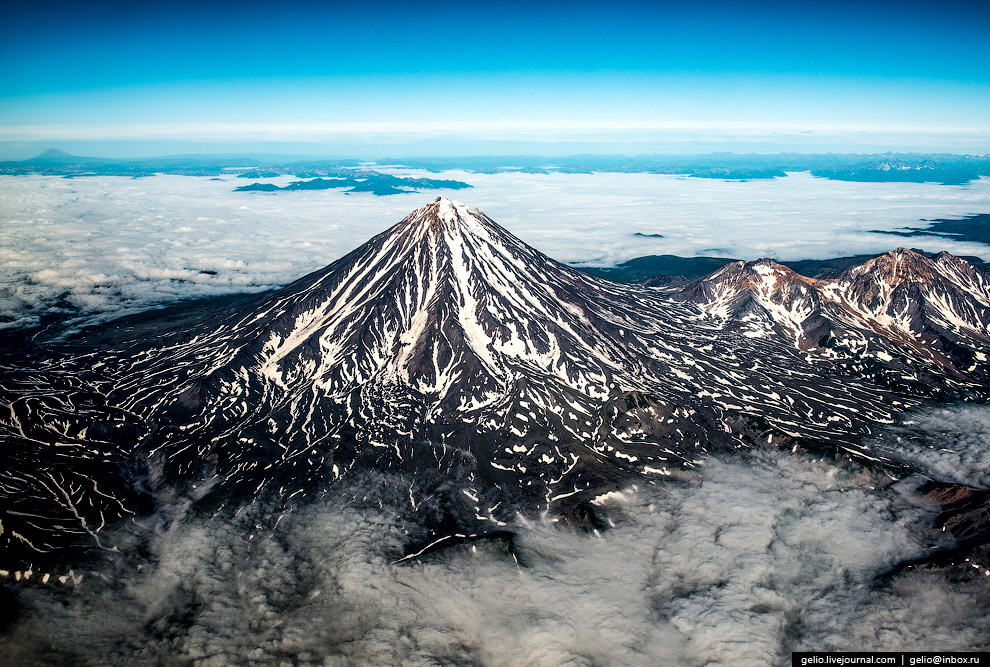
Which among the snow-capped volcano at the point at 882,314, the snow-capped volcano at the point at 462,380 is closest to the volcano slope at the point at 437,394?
the snow-capped volcano at the point at 462,380

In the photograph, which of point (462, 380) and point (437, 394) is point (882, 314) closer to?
point (462, 380)

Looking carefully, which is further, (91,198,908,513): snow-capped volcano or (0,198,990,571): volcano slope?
(91,198,908,513): snow-capped volcano

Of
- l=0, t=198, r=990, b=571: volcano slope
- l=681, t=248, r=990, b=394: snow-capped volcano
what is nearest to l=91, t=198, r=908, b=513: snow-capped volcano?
l=0, t=198, r=990, b=571: volcano slope

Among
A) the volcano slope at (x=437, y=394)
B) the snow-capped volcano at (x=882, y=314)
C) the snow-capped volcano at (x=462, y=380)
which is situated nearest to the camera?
the volcano slope at (x=437, y=394)

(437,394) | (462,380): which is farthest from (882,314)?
(437,394)

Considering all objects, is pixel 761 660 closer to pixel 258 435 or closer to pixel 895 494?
pixel 895 494

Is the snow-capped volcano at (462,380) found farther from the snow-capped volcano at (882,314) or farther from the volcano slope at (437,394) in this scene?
the snow-capped volcano at (882,314)

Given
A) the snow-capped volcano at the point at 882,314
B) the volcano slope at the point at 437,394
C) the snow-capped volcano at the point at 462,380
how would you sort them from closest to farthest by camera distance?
1. the volcano slope at the point at 437,394
2. the snow-capped volcano at the point at 462,380
3. the snow-capped volcano at the point at 882,314

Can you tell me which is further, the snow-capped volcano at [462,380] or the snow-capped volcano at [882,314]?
the snow-capped volcano at [882,314]

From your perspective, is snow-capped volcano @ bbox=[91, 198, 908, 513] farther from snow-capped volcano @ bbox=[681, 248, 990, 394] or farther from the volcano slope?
snow-capped volcano @ bbox=[681, 248, 990, 394]
